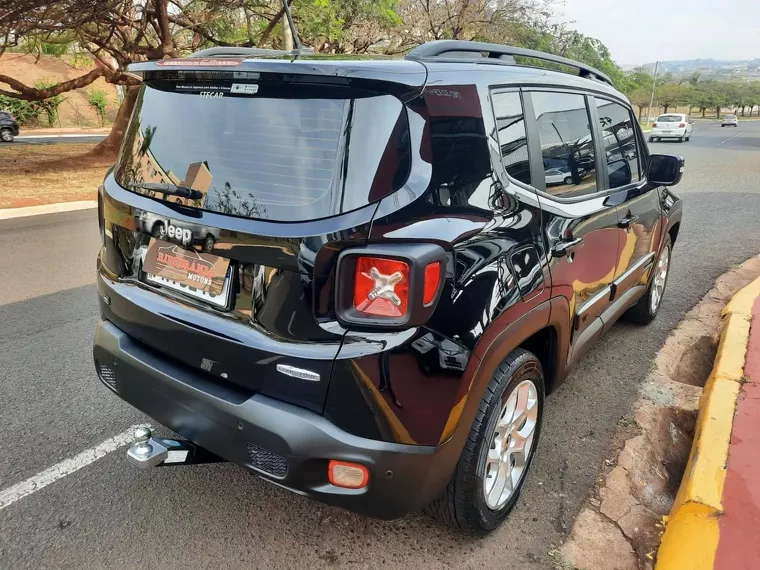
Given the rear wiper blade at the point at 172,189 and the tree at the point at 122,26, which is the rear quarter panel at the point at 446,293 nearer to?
the rear wiper blade at the point at 172,189

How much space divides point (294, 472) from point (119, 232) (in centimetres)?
126

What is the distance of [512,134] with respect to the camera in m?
2.35

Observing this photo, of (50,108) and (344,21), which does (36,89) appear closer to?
(344,21)

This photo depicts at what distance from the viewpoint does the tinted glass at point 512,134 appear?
7.47ft

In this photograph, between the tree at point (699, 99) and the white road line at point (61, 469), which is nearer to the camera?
the white road line at point (61, 469)

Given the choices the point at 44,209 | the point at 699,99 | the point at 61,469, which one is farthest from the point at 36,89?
the point at 699,99

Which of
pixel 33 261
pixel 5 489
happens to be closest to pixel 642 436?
pixel 5 489

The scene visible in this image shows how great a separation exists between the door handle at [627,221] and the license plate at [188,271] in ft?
7.68

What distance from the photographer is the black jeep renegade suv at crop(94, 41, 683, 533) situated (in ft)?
6.18

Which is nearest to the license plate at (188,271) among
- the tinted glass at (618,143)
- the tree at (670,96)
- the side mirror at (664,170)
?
the tinted glass at (618,143)

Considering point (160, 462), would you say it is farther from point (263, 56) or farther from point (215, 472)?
point (263, 56)

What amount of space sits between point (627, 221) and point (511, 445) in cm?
169

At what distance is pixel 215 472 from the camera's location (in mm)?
2811

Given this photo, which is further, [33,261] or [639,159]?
[33,261]
